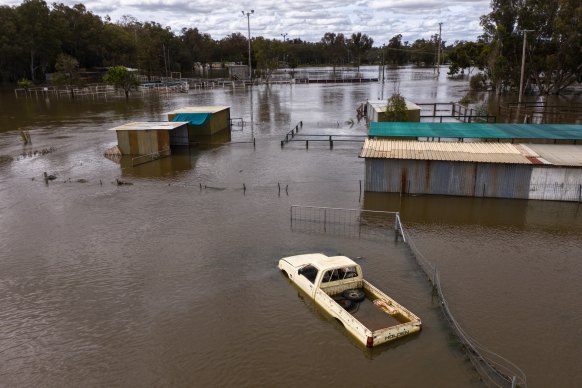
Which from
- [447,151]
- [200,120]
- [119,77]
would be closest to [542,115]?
[447,151]

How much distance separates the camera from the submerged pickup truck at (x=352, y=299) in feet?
44.5

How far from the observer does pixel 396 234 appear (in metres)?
21.3

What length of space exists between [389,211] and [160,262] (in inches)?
484

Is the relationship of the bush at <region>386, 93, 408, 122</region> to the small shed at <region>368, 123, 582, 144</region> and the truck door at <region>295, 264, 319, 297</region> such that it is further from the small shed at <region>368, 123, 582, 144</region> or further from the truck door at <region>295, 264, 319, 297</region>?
the truck door at <region>295, 264, 319, 297</region>

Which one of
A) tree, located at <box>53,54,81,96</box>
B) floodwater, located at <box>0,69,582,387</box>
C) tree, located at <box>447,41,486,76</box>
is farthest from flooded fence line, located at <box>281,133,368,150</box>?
tree, located at <box>447,41,486,76</box>

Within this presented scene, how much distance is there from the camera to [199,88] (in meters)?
112

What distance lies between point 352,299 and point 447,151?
1527 centimetres

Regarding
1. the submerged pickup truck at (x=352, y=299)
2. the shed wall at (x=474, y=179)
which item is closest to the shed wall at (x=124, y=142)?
the shed wall at (x=474, y=179)

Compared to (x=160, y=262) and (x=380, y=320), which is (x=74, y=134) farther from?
(x=380, y=320)

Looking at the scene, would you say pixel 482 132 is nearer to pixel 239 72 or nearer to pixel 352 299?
pixel 352 299

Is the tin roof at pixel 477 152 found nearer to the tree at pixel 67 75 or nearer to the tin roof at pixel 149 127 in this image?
the tin roof at pixel 149 127

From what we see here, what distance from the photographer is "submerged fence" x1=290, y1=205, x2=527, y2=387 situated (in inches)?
485

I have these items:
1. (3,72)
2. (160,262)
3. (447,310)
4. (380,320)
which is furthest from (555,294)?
(3,72)

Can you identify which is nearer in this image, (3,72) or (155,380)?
(155,380)
